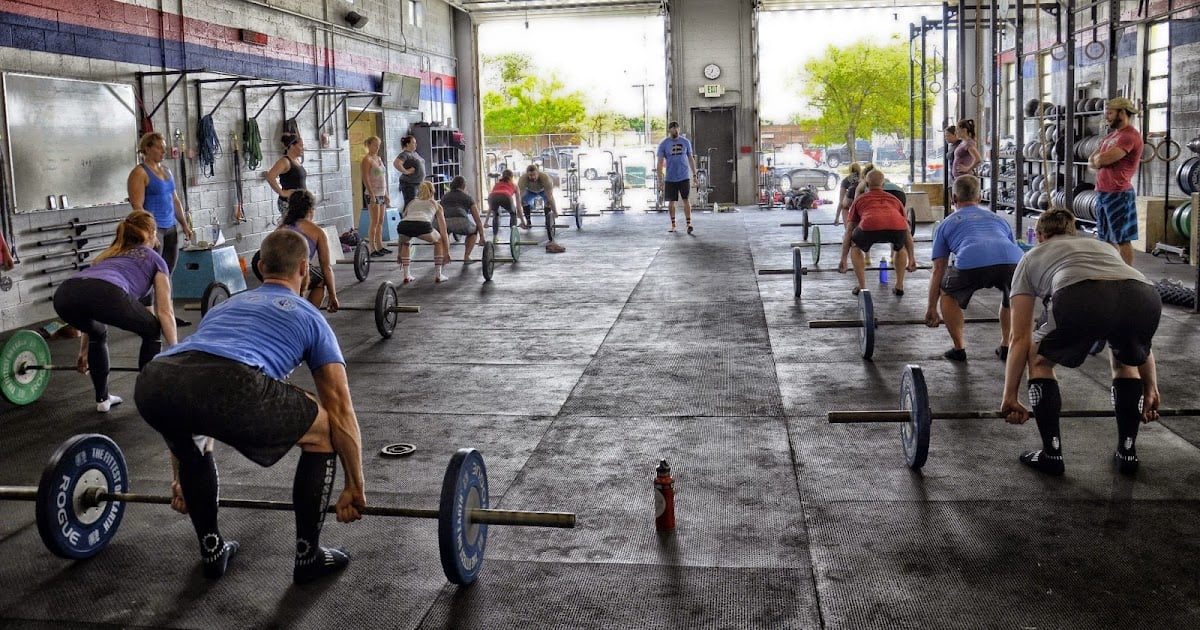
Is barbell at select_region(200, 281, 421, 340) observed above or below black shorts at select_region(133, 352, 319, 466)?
below

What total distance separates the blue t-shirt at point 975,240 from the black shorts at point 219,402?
3593 millimetres

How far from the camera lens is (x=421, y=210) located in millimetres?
9086

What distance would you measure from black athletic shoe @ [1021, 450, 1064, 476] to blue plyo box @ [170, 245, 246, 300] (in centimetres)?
631

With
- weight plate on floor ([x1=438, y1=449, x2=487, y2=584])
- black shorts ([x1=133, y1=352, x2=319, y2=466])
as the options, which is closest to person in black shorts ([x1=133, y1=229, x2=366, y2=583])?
black shorts ([x1=133, y1=352, x2=319, y2=466])

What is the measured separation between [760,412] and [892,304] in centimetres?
320

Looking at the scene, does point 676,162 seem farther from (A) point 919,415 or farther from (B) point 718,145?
(A) point 919,415

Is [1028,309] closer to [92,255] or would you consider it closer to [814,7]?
[92,255]

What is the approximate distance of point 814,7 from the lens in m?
17.8

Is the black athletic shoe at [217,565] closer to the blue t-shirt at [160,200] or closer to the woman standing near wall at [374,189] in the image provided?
the blue t-shirt at [160,200]

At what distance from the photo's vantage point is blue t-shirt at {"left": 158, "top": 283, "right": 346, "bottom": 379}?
265 cm

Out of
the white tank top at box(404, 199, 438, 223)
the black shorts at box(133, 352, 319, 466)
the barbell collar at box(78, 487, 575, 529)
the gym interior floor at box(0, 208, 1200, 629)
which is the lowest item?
the gym interior floor at box(0, 208, 1200, 629)

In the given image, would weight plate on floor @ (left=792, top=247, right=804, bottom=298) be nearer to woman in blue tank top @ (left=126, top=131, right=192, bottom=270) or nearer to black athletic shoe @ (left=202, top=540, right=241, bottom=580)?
woman in blue tank top @ (left=126, top=131, right=192, bottom=270)

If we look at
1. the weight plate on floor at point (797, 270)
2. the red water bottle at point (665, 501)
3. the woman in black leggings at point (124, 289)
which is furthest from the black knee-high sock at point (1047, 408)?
the weight plate on floor at point (797, 270)


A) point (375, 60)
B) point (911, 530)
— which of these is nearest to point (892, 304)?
point (911, 530)
